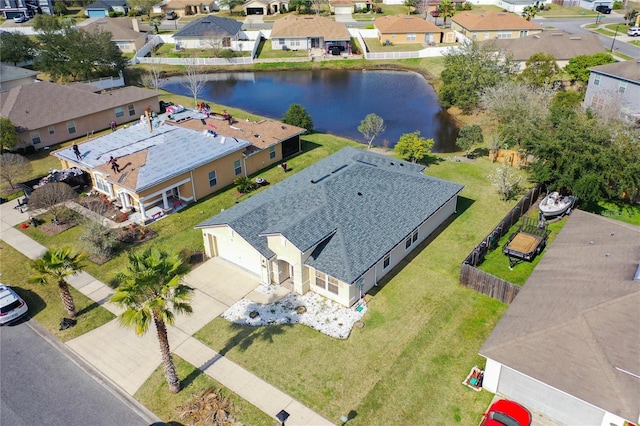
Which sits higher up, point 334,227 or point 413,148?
point 334,227

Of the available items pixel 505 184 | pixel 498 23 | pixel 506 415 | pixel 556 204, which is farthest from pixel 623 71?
pixel 506 415

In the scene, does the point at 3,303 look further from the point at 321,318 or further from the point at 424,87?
the point at 424,87

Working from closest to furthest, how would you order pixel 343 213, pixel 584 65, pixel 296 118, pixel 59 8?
pixel 343 213 < pixel 296 118 < pixel 584 65 < pixel 59 8

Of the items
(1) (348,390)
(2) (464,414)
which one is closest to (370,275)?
(1) (348,390)

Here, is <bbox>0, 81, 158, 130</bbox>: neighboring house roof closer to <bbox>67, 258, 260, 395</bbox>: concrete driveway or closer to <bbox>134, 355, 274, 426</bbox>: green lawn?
<bbox>67, 258, 260, 395</bbox>: concrete driveway

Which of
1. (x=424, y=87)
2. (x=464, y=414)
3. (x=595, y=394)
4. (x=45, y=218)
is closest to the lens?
(x=595, y=394)

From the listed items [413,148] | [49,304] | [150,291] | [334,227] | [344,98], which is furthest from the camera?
[344,98]

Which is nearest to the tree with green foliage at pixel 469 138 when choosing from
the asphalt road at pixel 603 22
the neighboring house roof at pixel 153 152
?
the neighboring house roof at pixel 153 152

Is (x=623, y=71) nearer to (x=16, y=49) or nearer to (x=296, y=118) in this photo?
(x=296, y=118)
